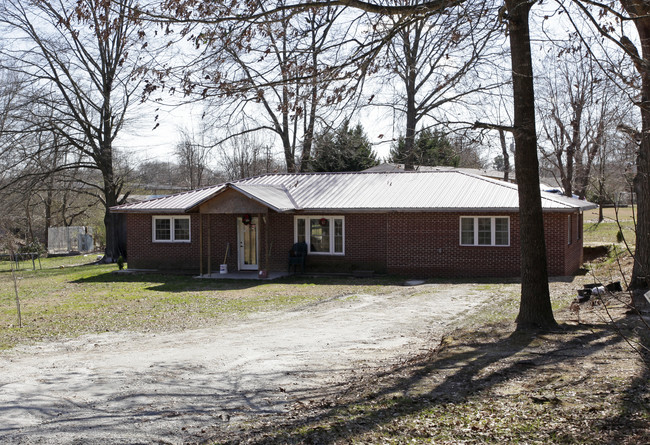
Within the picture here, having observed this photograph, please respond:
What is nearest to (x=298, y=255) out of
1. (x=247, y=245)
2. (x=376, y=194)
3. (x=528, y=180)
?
(x=247, y=245)

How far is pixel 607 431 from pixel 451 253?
1724 centimetres

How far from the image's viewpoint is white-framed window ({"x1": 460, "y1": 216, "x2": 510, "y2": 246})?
21.2m

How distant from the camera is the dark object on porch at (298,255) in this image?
22.8 metres

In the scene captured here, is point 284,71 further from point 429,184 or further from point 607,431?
point 429,184

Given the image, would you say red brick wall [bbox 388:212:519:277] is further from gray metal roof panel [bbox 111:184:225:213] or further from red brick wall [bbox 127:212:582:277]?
gray metal roof panel [bbox 111:184:225:213]

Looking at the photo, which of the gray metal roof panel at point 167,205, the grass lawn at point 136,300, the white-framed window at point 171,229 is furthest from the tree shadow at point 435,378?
the white-framed window at point 171,229

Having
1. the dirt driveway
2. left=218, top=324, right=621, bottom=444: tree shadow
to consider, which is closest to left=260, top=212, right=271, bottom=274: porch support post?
the dirt driveway

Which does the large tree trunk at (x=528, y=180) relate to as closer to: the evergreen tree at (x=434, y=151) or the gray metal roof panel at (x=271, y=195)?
the evergreen tree at (x=434, y=151)

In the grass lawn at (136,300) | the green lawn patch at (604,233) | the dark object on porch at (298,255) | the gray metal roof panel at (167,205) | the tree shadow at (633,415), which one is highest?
the gray metal roof panel at (167,205)

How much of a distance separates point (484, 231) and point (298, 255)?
675 cm

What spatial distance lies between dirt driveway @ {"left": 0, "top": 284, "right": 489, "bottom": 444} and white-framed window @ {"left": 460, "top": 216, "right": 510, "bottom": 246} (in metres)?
8.05

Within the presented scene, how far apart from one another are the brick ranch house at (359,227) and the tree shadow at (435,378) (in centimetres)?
1187

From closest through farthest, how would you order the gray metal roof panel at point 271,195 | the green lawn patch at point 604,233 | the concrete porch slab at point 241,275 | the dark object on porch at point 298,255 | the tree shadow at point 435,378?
the tree shadow at point 435,378 → the gray metal roof panel at point 271,195 → the concrete porch slab at point 241,275 → the dark object on porch at point 298,255 → the green lawn patch at point 604,233

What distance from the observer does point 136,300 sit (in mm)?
17141
